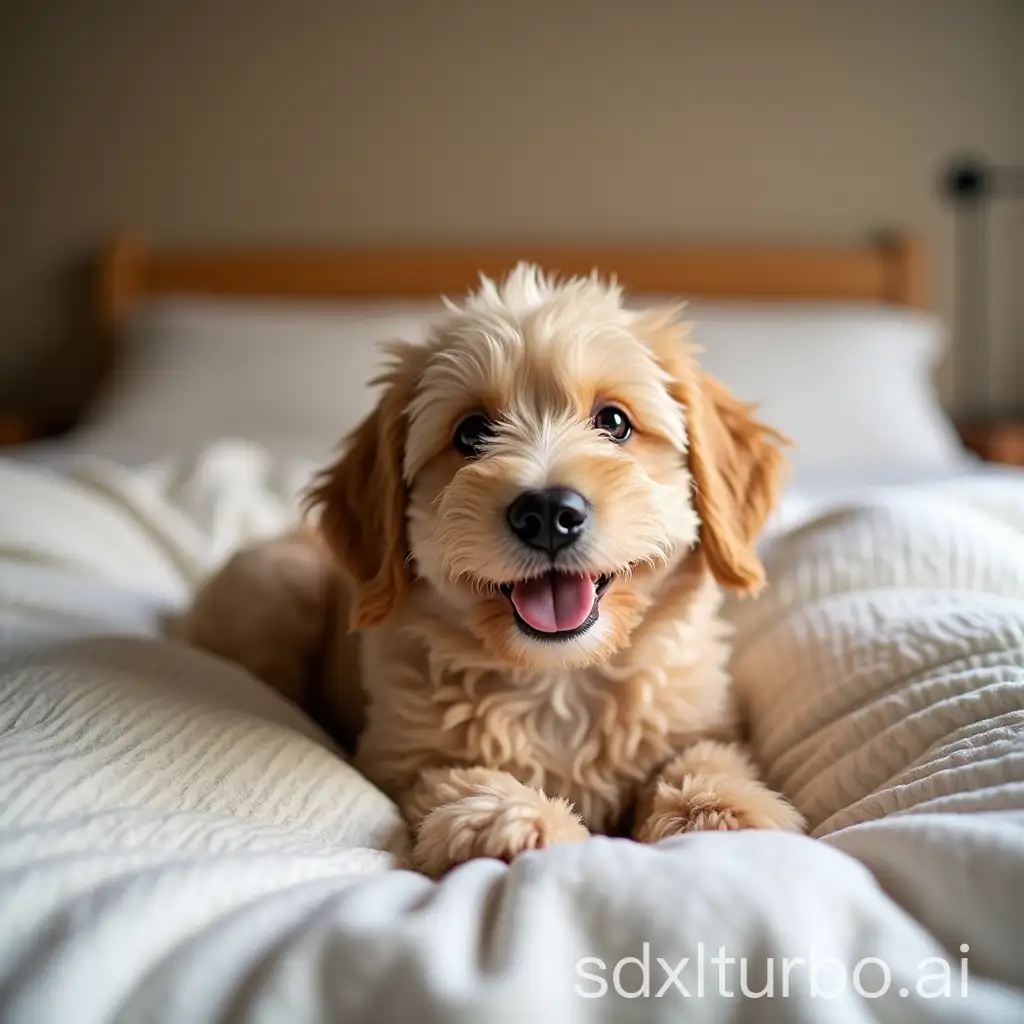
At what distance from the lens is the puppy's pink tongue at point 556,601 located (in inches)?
48.3

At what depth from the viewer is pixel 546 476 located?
1.21 metres

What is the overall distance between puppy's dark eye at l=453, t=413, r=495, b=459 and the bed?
460mm

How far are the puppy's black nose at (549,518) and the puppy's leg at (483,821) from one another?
30 cm

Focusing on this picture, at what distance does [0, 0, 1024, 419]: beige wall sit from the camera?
14.9 feet

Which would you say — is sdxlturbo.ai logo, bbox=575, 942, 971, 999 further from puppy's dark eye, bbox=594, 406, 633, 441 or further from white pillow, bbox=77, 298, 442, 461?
white pillow, bbox=77, 298, 442, 461

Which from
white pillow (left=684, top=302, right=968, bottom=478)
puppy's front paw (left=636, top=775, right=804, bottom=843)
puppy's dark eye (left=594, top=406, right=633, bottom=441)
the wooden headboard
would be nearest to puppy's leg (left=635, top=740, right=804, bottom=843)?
puppy's front paw (left=636, top=775, right=804, bottom=843)

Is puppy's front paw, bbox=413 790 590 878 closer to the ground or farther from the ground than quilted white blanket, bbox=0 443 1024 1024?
closer to the ground

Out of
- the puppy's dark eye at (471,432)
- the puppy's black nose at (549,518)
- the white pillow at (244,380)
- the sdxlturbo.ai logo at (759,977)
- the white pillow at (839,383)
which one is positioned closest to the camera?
the sdxlturbo.ai logo at (759,977)

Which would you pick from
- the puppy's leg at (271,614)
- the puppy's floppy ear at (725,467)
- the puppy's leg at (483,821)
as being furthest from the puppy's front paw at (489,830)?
the puppy's leg at (271,614)

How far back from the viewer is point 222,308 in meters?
4.10

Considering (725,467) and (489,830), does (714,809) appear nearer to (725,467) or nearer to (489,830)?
(489,830)

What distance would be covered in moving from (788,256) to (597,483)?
3.74m

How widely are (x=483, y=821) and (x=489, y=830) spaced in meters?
0.02

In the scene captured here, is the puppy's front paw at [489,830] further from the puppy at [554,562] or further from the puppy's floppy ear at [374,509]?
the puppy's floppy ear at [374,509]
